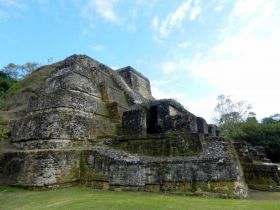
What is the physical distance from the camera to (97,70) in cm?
1577

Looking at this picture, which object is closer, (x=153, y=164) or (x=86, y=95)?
(x=153, y=164)

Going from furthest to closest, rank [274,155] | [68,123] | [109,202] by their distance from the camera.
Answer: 1. [274,155]
2. [68,123]
3. [109,202]

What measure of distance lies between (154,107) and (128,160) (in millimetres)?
4942

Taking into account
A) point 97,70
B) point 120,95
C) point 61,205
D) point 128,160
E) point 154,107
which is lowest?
point 61,205

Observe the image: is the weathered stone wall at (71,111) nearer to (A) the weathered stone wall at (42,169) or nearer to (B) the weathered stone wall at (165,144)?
(A) the weathered stone wall at (42,169)

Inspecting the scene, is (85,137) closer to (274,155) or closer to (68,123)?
(68,123)

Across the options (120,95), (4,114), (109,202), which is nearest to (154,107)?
(120,95)

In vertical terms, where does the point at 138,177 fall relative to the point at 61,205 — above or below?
above

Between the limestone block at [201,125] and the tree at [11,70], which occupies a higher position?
the tree at [11,70]

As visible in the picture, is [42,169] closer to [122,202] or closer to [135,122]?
[135,122]

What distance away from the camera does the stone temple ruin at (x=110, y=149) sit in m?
8.38

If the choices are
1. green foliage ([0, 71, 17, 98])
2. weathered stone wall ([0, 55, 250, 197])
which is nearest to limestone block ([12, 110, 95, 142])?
weathered stone wall ([0, 55, 250, 197])

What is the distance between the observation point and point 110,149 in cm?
1066

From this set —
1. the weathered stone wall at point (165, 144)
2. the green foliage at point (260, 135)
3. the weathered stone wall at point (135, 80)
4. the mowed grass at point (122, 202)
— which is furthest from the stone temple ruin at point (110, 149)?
the green foliage at point (260, 135)
